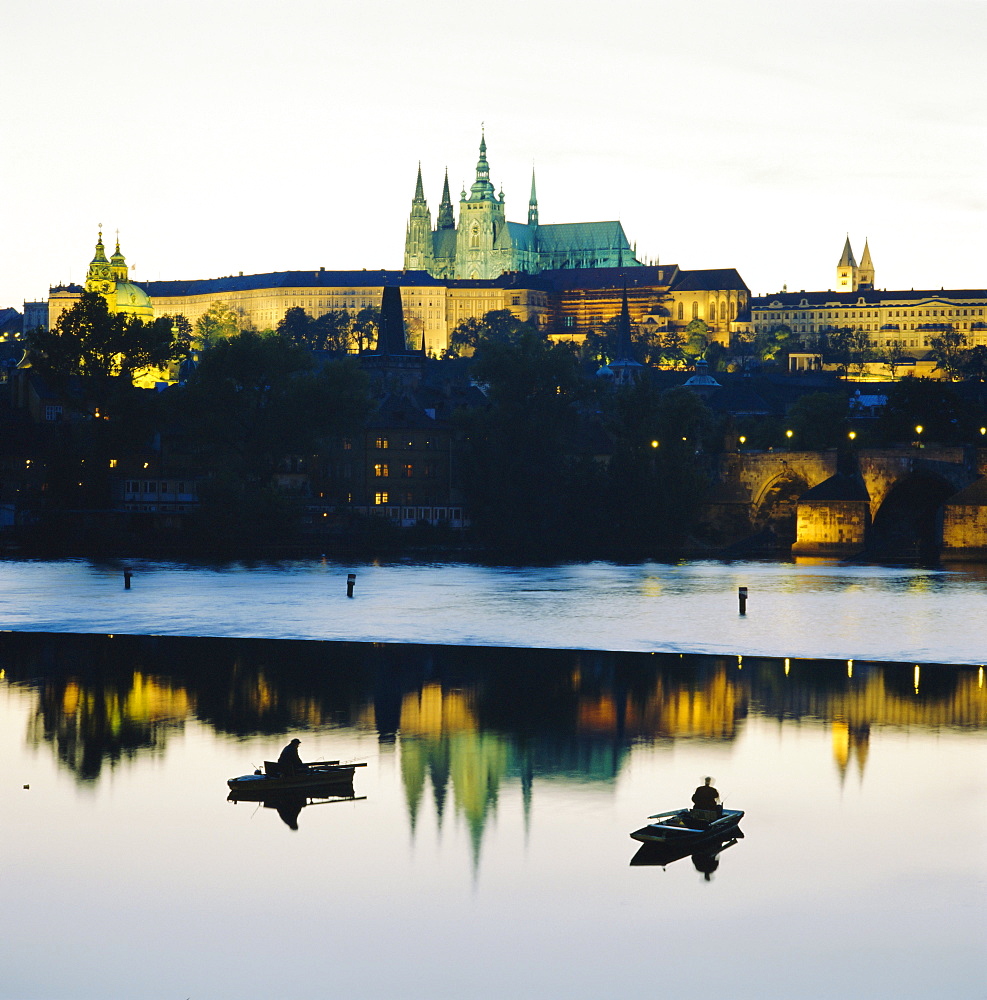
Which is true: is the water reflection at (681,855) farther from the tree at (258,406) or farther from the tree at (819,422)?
the tree at (819,422)

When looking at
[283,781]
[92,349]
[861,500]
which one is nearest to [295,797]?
[283,781]

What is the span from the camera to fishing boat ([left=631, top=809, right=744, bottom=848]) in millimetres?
28359

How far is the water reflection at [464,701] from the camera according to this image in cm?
3491

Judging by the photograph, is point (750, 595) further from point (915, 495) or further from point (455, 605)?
point (915, 495)

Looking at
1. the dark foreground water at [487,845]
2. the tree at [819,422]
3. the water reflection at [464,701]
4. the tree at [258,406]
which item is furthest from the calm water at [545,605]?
the tree at [819,422]

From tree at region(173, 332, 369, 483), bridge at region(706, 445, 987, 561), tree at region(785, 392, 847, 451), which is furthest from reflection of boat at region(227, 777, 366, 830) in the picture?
tree at region(785, 392, 847, 451)

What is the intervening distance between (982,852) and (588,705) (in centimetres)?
1422

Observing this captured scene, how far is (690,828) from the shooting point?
28531mm

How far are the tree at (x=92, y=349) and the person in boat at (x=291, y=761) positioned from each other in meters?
88.5

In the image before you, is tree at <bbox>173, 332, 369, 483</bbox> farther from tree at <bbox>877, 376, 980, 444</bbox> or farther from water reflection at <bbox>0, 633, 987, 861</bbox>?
water reflection at <bbox>0, 633, 987, 861</bbox>

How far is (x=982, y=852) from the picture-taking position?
94.4 feet

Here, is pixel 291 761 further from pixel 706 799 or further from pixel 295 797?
pixel 706 799

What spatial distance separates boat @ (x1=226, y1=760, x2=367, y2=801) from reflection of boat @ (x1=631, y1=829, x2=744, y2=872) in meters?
6.52

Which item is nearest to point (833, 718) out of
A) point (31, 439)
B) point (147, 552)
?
point (147, 552)
